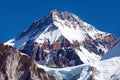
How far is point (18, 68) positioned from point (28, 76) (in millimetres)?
2467

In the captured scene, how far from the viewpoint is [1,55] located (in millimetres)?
129625

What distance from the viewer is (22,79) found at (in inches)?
5295

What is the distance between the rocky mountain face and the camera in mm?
127637

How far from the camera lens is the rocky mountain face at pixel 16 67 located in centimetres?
12764

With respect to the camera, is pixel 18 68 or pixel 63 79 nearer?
pixel 18 68

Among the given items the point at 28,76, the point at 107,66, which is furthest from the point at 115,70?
the point at 28,76

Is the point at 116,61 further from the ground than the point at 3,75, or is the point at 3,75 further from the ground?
the point at 116,61

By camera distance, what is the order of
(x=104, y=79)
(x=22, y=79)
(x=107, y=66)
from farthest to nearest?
(x=107, y=66) → (x=104, y=79) → (x=22, y=79)

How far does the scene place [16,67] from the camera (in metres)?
134

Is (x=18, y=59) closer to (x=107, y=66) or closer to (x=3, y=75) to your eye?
(x=3, y=75)

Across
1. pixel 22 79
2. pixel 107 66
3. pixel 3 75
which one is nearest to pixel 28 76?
pixel 22 79

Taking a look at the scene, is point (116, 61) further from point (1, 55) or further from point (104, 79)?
point (1, 55)

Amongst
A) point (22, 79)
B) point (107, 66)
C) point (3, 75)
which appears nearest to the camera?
point (3, 75)

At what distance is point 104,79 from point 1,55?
42.4 meters
